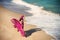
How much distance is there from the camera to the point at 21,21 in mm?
1469

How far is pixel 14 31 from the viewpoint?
4.77ft

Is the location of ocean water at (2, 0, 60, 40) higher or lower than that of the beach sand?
higher

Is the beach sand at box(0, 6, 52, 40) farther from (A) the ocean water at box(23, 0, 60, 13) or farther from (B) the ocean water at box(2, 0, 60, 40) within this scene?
(A) the ocean water at box(23, 0, 60, 13)

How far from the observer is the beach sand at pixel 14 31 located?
145 cm

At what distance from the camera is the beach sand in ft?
4.77

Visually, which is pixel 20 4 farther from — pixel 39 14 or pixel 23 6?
pixel 39 14

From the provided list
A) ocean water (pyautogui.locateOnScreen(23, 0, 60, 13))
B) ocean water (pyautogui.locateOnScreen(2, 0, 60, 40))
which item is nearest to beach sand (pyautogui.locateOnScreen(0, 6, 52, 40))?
ocean water (pyautogui.locateOnScreen(2, 0, 60, 40))

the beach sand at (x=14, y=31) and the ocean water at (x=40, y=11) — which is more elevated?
the ocean water at (x=40, y=11)

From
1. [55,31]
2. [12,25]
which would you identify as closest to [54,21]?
[55,31]

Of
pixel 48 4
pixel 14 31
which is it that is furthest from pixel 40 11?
pixel 14 31

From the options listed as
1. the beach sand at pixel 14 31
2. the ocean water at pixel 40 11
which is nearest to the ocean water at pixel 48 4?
the ocean water at pixel 40 11

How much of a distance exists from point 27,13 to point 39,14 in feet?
0.44

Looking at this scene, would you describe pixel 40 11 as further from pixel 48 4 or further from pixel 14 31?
pixel 14 31

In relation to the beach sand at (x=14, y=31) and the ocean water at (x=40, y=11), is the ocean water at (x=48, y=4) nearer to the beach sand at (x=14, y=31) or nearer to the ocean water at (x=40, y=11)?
the ocean water at (x=40, y=11)
